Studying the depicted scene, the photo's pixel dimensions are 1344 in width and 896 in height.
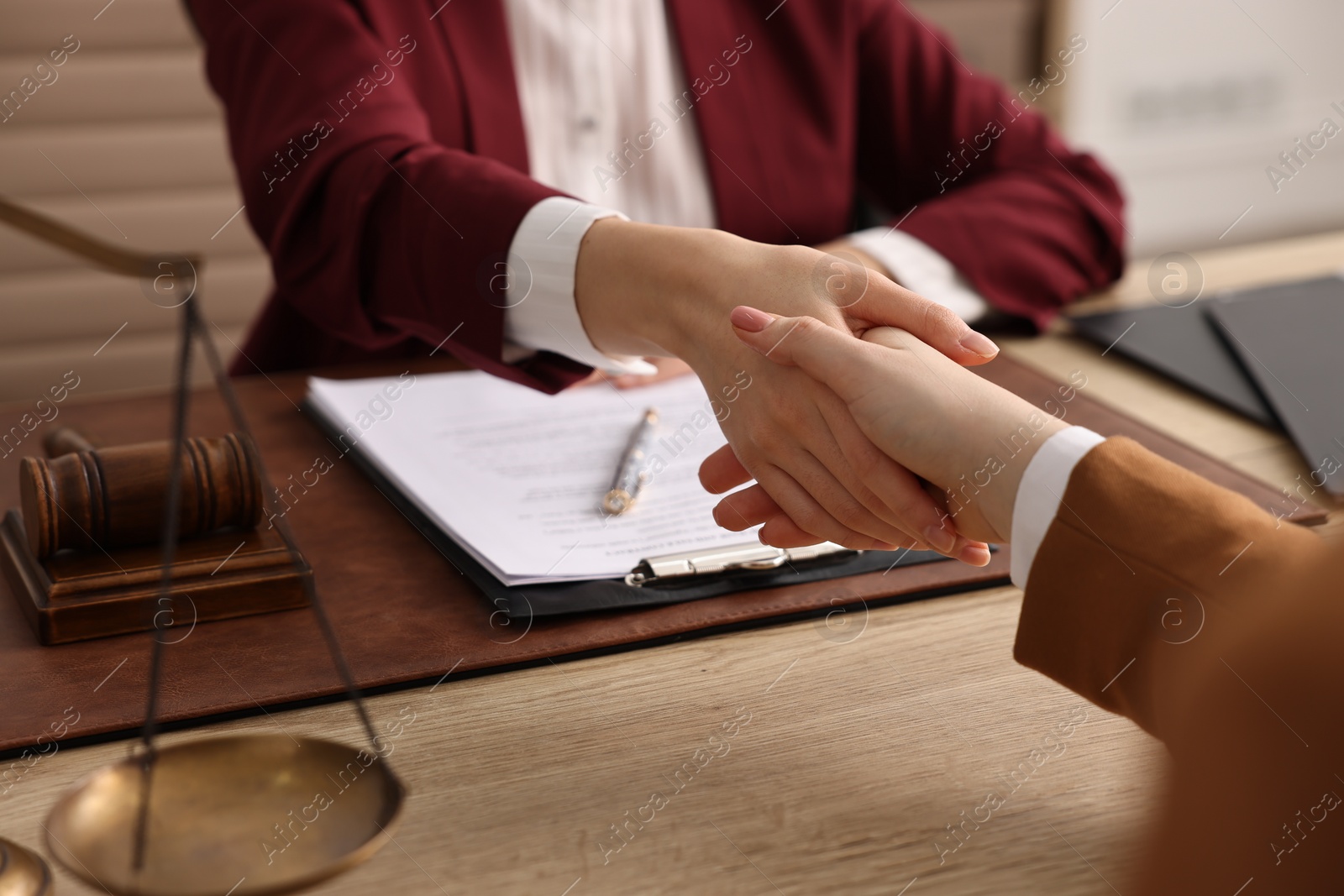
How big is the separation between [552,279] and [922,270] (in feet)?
1.88

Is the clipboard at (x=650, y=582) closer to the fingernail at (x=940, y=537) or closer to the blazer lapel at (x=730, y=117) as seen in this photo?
the fingernail at (x=940, y=537)

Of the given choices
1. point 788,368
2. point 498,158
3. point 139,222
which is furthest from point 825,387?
point 139,222

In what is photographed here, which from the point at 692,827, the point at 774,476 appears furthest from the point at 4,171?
the point at 692,827

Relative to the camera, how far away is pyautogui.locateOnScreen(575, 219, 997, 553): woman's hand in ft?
A: 2.58

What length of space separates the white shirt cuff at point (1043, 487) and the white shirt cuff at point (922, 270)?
0.71 meters

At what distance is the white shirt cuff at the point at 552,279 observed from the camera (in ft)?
3.09

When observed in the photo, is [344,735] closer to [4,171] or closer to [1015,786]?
[1015,786]

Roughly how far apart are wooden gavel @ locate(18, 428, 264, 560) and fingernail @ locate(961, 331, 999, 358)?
0.49m

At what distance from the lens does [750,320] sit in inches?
31.5

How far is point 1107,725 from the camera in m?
0.65

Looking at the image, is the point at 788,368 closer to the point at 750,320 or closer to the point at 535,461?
the point at 750,320

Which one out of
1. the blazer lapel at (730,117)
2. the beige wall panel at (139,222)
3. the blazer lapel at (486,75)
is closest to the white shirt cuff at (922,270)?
the blazer lapel at (730,117)

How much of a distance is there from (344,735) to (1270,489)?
73 cm

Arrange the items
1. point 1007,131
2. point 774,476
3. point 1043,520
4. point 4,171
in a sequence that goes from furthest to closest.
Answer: point 4,171 < point 1007,131 < point 774,476 < point 1043,520
